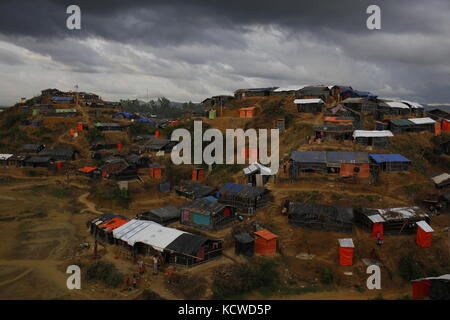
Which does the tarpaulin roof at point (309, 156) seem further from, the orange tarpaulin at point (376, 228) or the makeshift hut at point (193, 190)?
the makeshift hut at point (193, 190)

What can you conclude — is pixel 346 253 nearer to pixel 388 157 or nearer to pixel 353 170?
pixel 353 170

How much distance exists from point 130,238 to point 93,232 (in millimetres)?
7460

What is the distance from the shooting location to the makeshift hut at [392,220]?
86.3 ft

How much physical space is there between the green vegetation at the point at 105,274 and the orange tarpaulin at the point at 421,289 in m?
19.6

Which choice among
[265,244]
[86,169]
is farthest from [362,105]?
[86,169]

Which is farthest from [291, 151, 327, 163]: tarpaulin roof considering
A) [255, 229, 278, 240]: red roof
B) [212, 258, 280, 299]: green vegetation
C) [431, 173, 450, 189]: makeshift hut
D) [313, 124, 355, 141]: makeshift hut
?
[212, 258, 280, 299]: green vegetation

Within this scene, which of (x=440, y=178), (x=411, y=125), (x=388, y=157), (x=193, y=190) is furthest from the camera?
(x=411, y=125)

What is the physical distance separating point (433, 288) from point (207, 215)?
1749 cm

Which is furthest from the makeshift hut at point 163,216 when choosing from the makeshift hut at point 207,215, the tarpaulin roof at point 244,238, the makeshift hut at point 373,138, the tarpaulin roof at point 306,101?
the tarpaulin roof at point 306,101

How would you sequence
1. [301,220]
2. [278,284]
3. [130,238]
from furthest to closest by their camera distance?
1. [301,220]
2. [130,238]
3. [278,284]

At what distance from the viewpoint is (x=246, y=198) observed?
103 ft

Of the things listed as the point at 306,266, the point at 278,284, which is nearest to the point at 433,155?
the point at 306,266

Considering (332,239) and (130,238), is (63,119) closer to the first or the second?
(130,238)

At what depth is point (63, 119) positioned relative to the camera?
67.9 meters
